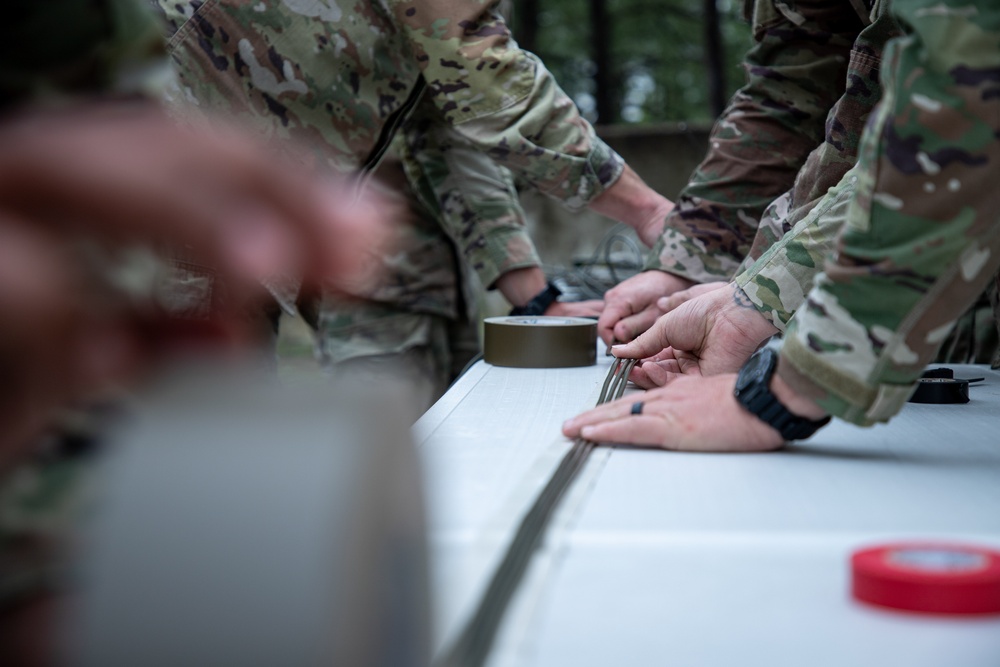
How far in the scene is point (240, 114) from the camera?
2.06 metres

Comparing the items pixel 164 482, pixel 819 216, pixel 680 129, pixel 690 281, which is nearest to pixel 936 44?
pixel 819 216

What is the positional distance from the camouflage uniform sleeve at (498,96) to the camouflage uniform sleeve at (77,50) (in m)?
1.31

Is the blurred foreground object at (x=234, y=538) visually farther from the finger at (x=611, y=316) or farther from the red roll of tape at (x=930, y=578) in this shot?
the finger at (x=611, y=316)

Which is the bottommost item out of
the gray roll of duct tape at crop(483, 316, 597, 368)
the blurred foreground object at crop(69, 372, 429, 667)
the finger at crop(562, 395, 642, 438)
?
the gray roll of duct tape at crop(483, 316, 597, 368)

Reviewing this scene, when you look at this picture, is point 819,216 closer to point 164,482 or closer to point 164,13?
point 164,482

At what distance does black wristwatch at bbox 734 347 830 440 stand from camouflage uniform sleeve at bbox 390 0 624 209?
103 cm

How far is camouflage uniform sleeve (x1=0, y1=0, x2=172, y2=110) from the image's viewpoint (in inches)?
23.1

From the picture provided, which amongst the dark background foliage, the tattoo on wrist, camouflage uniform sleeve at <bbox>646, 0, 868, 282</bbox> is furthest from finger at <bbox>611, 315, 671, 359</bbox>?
the dark background foliage

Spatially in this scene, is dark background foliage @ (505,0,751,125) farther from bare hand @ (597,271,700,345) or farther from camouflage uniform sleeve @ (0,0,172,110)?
camouflage uniform sleeve @ (0,0,172,110)

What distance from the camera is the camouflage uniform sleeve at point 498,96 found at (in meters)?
1.92

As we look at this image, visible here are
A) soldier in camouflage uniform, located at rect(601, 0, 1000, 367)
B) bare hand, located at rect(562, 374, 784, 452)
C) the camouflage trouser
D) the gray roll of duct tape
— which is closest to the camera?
bare hand, located at rect(562, 374, 784, 452)

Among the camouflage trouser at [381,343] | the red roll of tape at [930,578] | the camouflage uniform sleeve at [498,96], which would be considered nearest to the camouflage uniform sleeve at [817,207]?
the camouflage uniform sleeve at [498,96]

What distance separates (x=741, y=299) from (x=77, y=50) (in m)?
1.01

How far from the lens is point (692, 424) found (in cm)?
112
